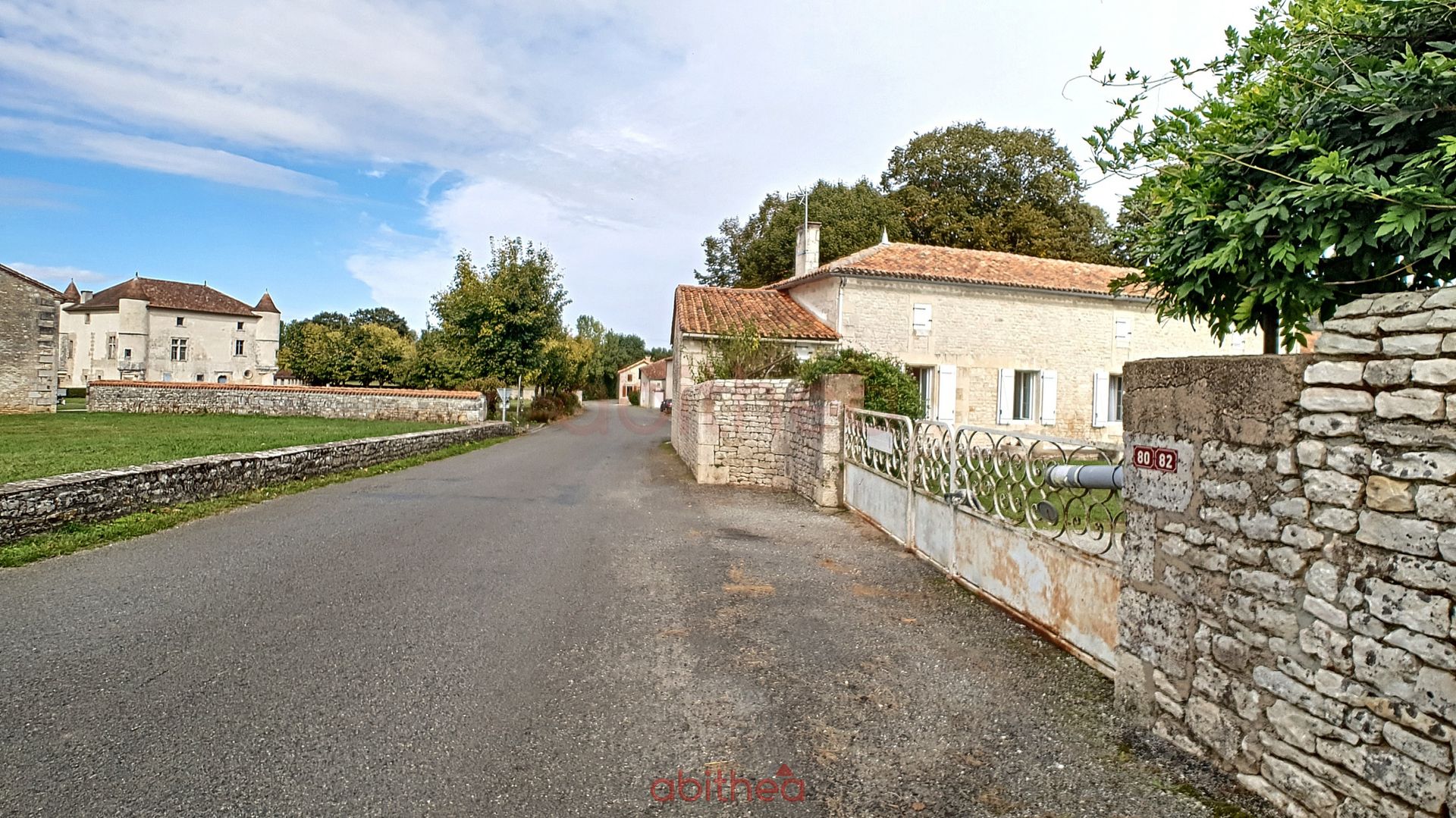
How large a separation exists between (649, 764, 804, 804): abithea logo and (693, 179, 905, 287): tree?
2693 centimetres

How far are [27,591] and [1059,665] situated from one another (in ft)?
23.8

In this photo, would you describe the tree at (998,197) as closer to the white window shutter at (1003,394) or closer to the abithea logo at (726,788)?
the white window shutter at (1003,394)

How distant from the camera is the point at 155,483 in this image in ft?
28.6

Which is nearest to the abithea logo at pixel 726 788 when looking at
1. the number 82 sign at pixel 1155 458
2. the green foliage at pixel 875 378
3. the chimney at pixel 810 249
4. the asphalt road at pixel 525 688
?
the asphalt road at pixel 525 688

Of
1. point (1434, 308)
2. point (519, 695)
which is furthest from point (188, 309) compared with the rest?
point (1434, 308)

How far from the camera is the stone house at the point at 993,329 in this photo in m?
20.0

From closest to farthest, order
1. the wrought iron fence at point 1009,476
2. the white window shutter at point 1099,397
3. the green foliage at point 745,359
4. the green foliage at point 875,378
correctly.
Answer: the wrought iron fence at point 1009,476 < the green foliage at point 875,378 < the green foliage at point 745,359 < the white window shutter at point 1099,397

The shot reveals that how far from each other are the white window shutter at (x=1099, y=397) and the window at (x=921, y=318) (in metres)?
5.62

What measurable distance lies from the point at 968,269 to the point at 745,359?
8.40 m

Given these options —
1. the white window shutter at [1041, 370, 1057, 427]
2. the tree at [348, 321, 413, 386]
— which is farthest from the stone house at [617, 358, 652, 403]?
the white window shutter at [1041, 370, 1057, 427]

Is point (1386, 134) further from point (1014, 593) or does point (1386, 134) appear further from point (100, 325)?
point (100, 325)

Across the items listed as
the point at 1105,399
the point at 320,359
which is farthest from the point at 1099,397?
the point at 320,359

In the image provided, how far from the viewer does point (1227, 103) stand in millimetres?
3900

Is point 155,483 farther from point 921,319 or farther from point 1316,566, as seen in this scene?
point 921,319
